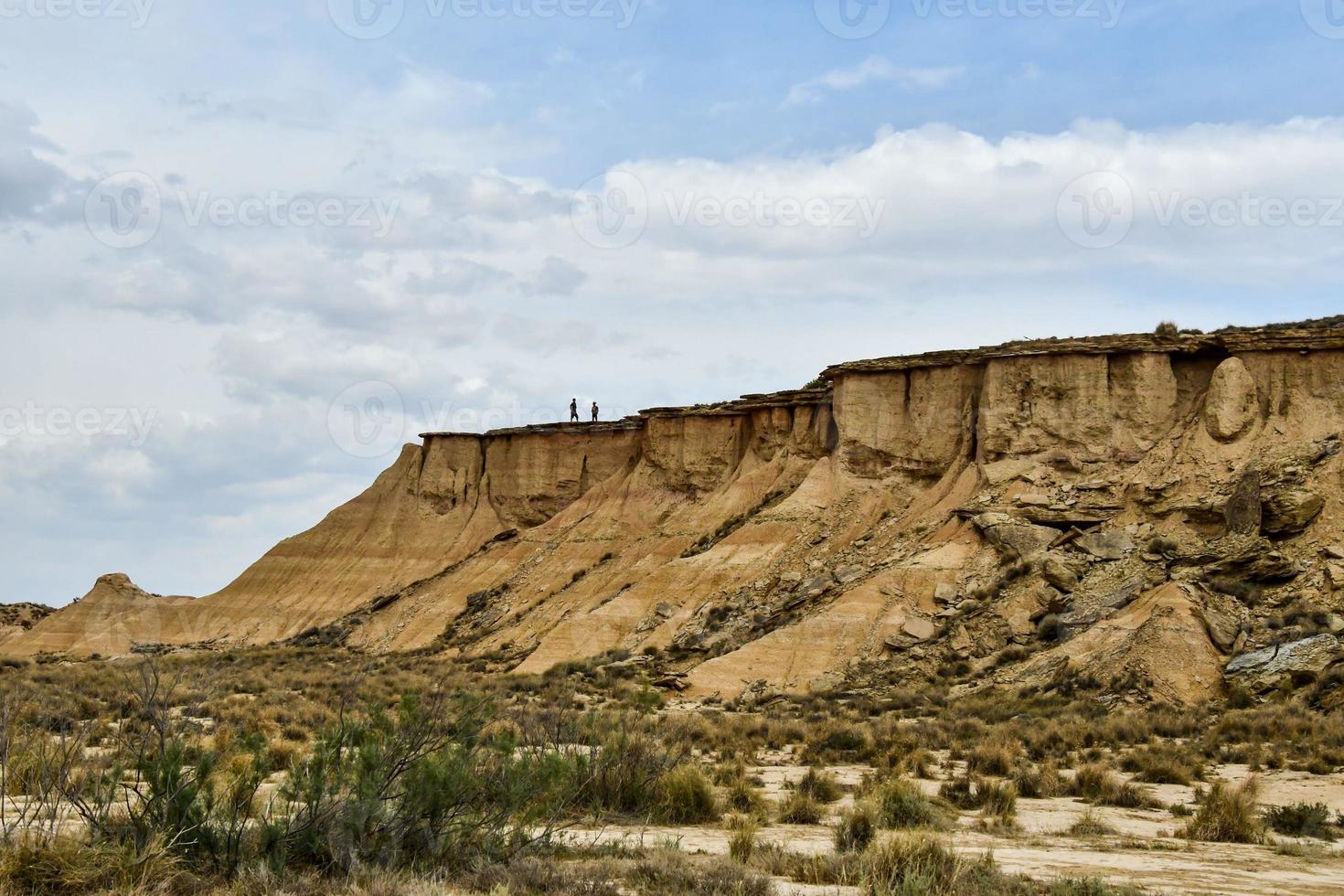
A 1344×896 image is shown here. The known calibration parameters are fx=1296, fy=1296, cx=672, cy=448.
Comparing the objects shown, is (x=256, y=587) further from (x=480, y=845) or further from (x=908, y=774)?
(x=480, y=845)

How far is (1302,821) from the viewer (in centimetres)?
1386

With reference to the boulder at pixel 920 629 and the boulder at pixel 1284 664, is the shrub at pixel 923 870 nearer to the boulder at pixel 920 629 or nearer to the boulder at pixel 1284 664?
the boulder at pixel 1284 664

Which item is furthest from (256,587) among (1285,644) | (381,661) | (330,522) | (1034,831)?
(1034,831)

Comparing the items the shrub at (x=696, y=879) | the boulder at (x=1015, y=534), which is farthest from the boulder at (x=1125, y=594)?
the shrub at (x=696, y=879)

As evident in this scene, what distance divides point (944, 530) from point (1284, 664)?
1213 cm

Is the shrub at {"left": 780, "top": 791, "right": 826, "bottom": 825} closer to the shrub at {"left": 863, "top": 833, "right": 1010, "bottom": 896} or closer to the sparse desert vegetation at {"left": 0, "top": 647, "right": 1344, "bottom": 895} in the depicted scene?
the sparse desert vegetation at {"left": 0, "top": 647, "right": 1344, "bottom": 895}

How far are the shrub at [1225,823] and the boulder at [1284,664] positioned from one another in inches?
525

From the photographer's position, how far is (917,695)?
29250 millimetres

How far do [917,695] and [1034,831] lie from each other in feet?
52.1

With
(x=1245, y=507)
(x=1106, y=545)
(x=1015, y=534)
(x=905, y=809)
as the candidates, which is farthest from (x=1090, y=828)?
(x=1015, y=534)

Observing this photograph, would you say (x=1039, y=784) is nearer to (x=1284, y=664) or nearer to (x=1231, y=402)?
(x=1284, y=664)

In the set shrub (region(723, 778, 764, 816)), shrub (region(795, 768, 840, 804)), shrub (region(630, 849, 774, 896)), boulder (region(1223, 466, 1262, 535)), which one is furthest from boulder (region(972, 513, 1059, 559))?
shrub (region(630, 849, 774, 896))

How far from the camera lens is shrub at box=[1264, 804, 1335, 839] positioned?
44.9 feet

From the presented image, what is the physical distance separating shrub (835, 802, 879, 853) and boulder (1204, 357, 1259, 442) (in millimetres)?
27809
